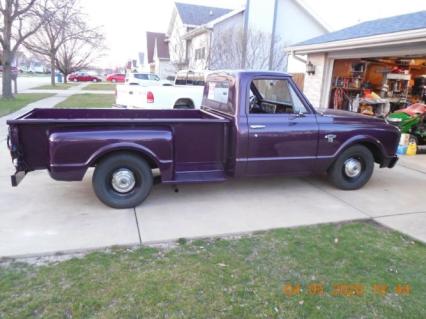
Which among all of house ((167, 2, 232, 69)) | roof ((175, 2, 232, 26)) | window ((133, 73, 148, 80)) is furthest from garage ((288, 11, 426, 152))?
Result: roof ((175, 2, 232, 26))

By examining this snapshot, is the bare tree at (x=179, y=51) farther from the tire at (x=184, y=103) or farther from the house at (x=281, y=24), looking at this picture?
the tire at (x=184, y=103)

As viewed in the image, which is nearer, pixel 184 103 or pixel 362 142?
Result: pixel 362 142

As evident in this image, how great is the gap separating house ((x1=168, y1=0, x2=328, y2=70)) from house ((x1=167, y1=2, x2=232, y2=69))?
95 cm

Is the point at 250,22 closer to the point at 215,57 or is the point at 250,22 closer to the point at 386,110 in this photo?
the point at 215,57

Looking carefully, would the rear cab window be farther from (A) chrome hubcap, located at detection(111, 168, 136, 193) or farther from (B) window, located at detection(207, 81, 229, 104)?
(A) chrome hubcap, located at detection(111, 168, 136, 193)

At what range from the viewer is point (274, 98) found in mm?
5652

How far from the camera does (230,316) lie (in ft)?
8.94

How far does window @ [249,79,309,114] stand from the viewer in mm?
5273

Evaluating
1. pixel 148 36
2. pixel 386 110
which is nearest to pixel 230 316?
pixel 386 110

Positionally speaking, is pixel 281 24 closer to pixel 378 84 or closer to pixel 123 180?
pixel 378 84

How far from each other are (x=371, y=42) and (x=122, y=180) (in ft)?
24.8

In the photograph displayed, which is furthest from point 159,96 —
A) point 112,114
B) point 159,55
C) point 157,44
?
point 157,44

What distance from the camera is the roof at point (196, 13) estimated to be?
2980 centimetres

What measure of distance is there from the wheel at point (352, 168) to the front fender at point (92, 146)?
2801mm
